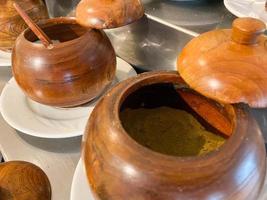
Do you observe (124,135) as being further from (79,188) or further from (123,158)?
(79,188)

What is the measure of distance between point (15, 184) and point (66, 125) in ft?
0.63

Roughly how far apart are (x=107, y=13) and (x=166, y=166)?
1.06ft

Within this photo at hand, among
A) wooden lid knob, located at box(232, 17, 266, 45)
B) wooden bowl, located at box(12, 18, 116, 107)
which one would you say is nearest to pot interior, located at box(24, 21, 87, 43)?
wooden bowl, located at box(12, 18, 116, 107)

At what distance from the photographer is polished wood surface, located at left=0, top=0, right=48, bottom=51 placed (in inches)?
30.3

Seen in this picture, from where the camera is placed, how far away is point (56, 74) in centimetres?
59

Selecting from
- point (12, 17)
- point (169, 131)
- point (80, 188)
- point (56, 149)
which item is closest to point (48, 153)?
point (56, 149)

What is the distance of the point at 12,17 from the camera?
771 millimetres

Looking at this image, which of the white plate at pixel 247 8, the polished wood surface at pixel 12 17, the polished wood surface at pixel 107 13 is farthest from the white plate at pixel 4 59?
the white plate at pixel 247 8

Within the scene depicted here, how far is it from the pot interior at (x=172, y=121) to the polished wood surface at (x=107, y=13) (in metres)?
0.16

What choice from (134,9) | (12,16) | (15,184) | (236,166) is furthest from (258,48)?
(12,16)

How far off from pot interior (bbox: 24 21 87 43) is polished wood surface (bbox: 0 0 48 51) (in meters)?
0.14

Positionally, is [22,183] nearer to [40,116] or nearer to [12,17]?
[40,116]

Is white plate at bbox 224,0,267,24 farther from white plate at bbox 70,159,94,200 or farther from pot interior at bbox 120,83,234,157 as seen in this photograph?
white plate at bbox 70,159,94,200

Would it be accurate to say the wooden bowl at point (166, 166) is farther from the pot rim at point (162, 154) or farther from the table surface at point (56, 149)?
the table surface at point (56, 149)
